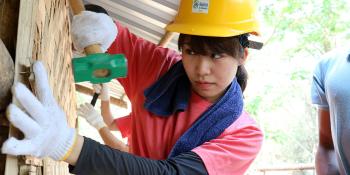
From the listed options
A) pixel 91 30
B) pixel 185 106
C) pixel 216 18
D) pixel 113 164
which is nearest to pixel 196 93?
pixel 185 106

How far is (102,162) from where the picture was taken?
1386 millimetres

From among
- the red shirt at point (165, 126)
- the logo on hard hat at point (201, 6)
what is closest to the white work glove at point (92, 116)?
the red shirt at point (165, 126)

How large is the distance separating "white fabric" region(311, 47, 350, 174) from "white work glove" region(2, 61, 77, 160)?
1887 mm

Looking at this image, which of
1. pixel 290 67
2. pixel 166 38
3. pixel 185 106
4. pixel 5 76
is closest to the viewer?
pixel 5 76

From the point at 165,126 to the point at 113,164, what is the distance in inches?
26.7

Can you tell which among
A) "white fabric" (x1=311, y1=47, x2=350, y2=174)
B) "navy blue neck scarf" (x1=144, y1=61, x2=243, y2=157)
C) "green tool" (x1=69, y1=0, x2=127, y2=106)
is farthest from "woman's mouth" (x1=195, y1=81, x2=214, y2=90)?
"white fabric" (x1=311, y1=47, x2=350, y2=174)

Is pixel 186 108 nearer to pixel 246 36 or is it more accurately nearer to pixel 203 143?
pixel 203 143

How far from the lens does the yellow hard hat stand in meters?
2.05

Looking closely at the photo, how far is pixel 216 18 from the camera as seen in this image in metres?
2.12

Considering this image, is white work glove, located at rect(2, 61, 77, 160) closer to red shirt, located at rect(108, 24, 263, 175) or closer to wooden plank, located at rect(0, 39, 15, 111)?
wooden plank, located at rect(0, 39, 15, 111)

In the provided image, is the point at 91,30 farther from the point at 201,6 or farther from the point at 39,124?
the point at 39,124

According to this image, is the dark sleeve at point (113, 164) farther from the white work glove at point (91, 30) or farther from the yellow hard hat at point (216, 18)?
the yellow hard hat at point (216, 18)

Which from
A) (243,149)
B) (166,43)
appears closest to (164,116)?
(243,149)

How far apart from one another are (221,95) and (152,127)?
391 mm
